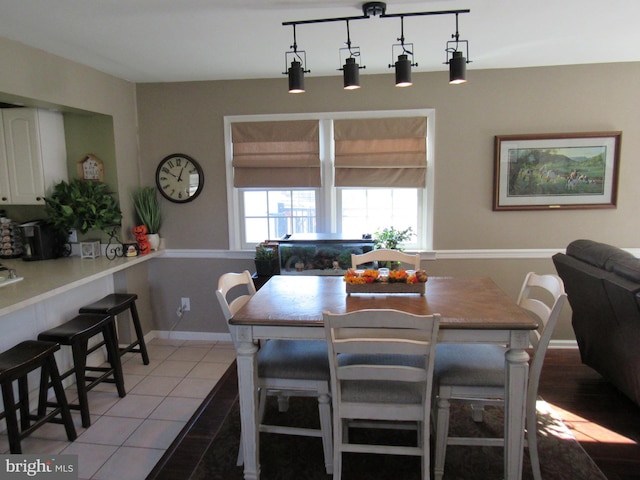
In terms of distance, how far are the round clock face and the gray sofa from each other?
297 centimetres

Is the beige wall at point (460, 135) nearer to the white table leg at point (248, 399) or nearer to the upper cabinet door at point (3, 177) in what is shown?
the upper cabinet door at point (3, 177)

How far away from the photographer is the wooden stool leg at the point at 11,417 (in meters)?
2.00

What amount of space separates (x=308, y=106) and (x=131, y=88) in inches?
61.6

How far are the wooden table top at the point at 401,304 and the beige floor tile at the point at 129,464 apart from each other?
1048 millimetres

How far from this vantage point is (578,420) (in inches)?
98.2

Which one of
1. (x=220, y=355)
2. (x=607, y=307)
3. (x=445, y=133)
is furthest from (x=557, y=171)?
(x=220, y=355)

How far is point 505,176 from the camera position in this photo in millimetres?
3438

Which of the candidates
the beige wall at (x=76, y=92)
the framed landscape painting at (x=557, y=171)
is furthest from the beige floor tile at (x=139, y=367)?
the framed landscape painting at (x=557, y=171)

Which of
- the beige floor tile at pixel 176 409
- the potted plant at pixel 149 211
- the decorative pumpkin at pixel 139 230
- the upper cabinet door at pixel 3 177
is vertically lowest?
the beige floor tile at pixel 176 409

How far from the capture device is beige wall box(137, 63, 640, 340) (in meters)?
3.34

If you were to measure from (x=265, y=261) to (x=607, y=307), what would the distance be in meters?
2.31

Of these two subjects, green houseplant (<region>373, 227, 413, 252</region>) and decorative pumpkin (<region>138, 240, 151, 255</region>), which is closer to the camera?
green houseplant (<region>373, 227, 413, 252</region>)

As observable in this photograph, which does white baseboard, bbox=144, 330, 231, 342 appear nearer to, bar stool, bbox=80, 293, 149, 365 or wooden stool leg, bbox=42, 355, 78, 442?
bar stool, bbox=80, 293, 149, 365

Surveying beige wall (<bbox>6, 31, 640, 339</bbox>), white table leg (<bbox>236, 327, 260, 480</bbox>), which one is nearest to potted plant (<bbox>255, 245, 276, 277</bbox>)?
beige wall (<bbox>6, 31, 640, 339</bbox>)
